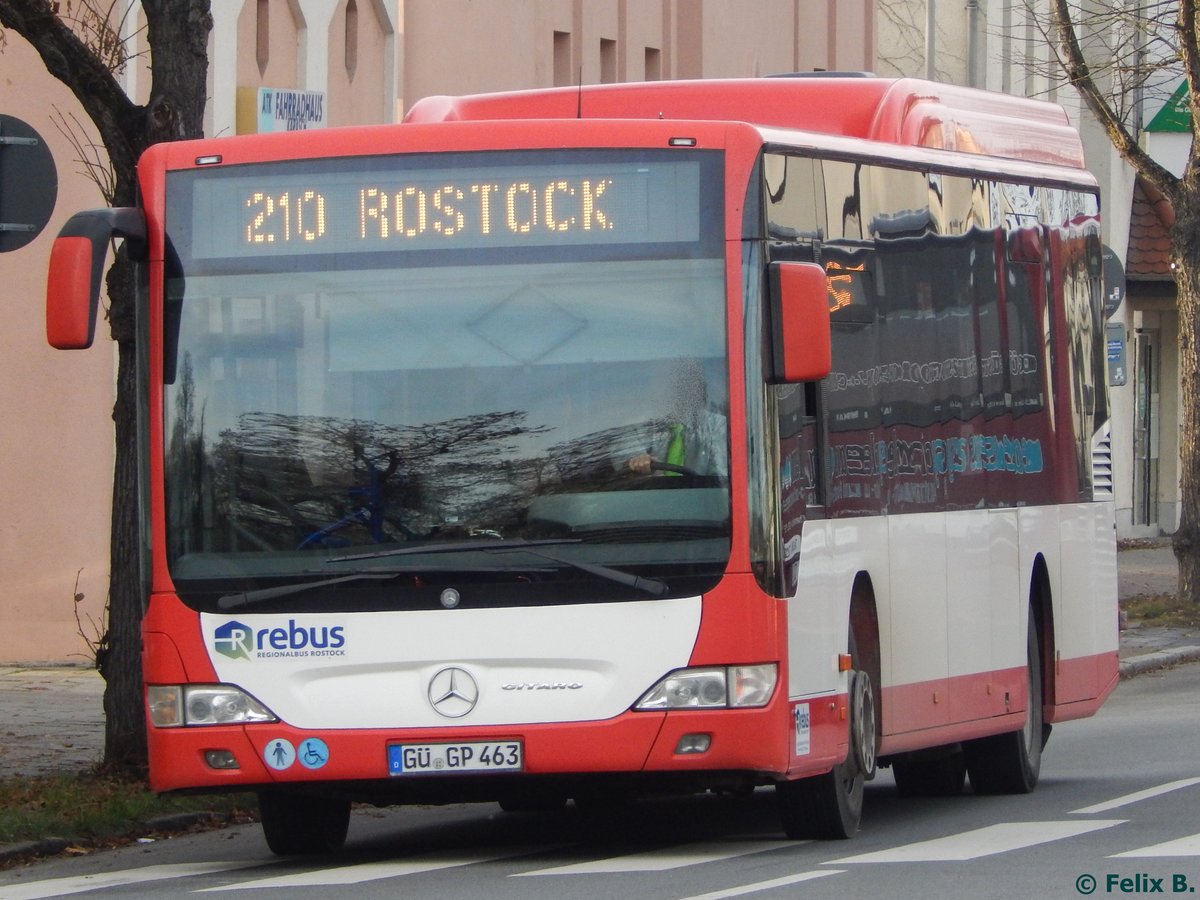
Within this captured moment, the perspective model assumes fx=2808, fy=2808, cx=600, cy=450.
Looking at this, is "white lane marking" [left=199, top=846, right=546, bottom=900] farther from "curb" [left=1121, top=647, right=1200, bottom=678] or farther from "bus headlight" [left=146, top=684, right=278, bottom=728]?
"curb" [left=1121, top=647, right=1200, bottom=678]

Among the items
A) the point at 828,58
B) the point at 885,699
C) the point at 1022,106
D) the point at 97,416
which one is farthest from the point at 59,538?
the point at 828,58

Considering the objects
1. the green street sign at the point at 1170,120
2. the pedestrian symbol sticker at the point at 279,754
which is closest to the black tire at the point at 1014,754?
the pedestrian symbol sticker at the point at 279,754

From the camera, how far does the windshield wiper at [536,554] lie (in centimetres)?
1012

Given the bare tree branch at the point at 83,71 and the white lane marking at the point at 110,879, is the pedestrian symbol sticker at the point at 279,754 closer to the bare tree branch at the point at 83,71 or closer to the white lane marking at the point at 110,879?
the white lane marking at the point at 110,879

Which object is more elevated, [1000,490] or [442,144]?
[442,144]

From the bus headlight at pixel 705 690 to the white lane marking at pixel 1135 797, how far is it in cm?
276

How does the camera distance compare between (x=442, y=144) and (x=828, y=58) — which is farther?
(x=828, y=58)

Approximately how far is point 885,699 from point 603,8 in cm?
1912

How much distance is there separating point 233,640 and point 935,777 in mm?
5142

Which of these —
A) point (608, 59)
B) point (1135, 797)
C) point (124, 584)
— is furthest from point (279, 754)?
point (608, 59)

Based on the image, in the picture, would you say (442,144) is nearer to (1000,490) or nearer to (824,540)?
(824,540)

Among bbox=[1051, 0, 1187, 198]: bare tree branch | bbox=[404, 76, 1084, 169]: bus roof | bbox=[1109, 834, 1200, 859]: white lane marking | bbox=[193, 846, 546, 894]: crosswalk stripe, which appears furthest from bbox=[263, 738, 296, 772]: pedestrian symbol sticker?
bbox=[1051, 0, 1187, 198]: bare tree branch

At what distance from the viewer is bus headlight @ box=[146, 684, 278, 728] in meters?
10.3

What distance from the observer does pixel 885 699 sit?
11.9 metres
